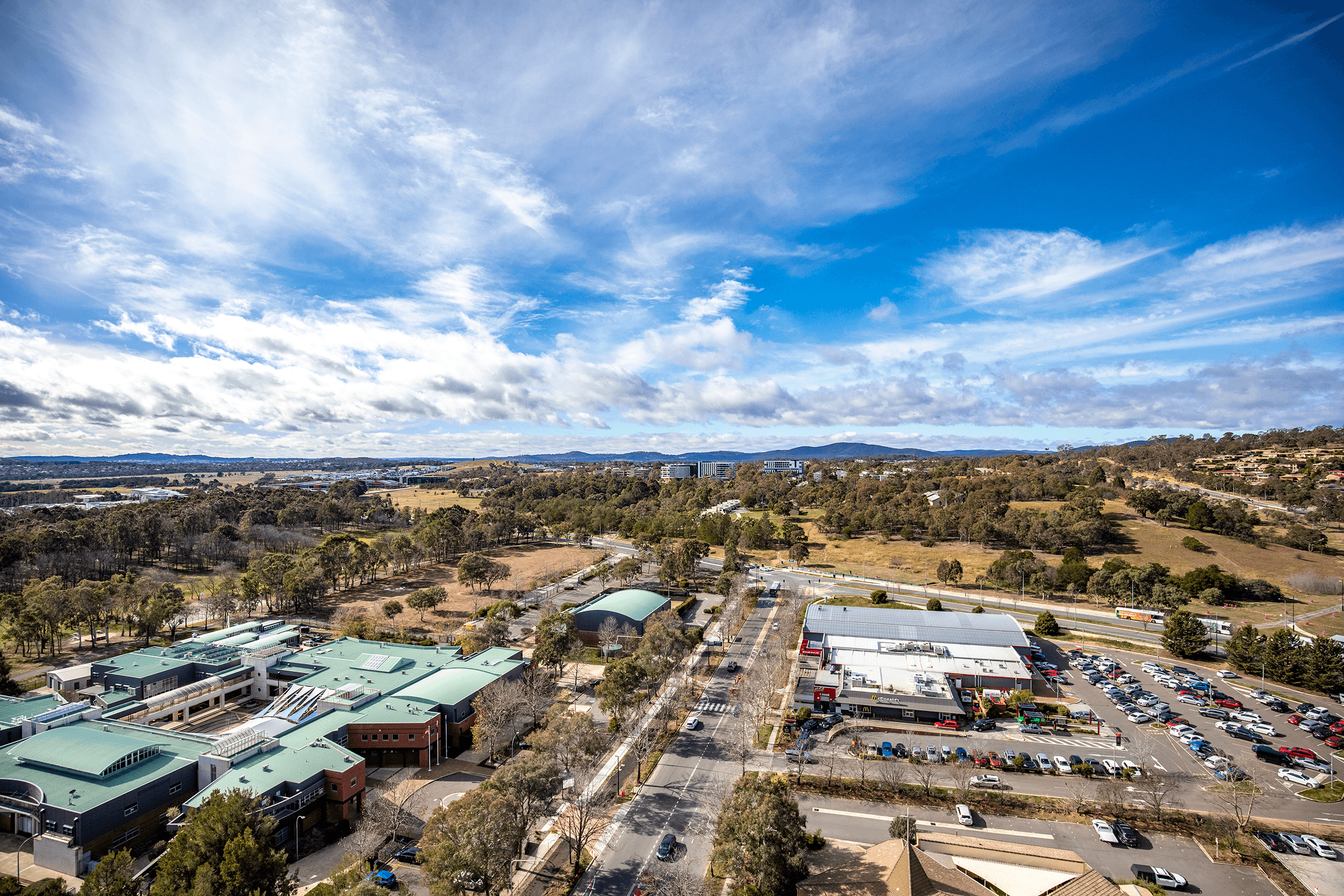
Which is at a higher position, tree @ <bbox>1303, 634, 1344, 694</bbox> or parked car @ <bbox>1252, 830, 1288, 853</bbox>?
tree @ <bbox>1303, 634, 1344, 694</bbox>

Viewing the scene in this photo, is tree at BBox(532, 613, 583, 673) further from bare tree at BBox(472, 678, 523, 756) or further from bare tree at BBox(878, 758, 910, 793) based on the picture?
bare tree at BBox(878, 758, 910, 793)

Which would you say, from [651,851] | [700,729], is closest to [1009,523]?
[700,729]

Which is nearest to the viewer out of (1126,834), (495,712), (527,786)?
(527,786)

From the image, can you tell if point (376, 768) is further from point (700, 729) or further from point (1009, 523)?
point (1009, 523)

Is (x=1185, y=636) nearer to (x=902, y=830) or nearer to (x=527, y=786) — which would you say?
(x=902, y=830)

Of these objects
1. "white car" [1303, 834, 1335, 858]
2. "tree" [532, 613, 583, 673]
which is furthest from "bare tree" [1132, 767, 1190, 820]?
"tree" [532, 613, 583, 673]

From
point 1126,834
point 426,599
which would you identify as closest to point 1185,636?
point 1126,834
